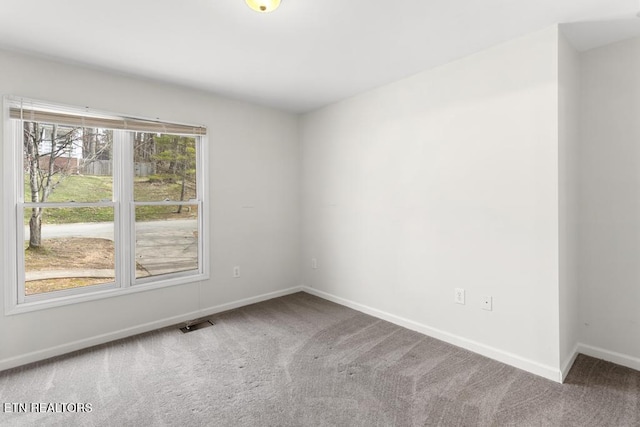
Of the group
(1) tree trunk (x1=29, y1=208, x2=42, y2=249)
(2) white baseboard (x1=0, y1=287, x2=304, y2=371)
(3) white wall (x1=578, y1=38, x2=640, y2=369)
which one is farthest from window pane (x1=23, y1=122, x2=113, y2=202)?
(3) white wall (x1=578, y1=38, x2=640, y2=369)

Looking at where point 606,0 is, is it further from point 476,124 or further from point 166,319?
point 166,319

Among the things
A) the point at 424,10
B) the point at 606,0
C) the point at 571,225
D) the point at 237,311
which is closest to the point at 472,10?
the point at 424,10

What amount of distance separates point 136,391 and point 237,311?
4.79ft

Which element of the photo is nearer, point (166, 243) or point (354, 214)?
point (166, 243)

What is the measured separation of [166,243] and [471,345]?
2.95m

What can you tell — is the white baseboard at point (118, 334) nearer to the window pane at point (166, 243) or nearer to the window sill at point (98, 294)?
the window sill at point (98, 294)

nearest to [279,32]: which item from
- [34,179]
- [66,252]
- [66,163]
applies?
[66,163]

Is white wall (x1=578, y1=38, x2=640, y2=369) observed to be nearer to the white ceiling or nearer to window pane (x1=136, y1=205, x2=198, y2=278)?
Result: the white ceiling

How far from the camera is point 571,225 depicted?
229 cm

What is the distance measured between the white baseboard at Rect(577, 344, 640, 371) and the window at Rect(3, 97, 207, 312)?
342cm

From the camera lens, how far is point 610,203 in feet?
7.50

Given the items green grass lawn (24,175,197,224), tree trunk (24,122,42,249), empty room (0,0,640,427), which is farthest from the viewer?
green grass lawn (24,175,197,224)

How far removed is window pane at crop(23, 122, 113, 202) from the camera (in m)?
2.48

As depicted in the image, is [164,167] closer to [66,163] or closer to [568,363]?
[66,163]
